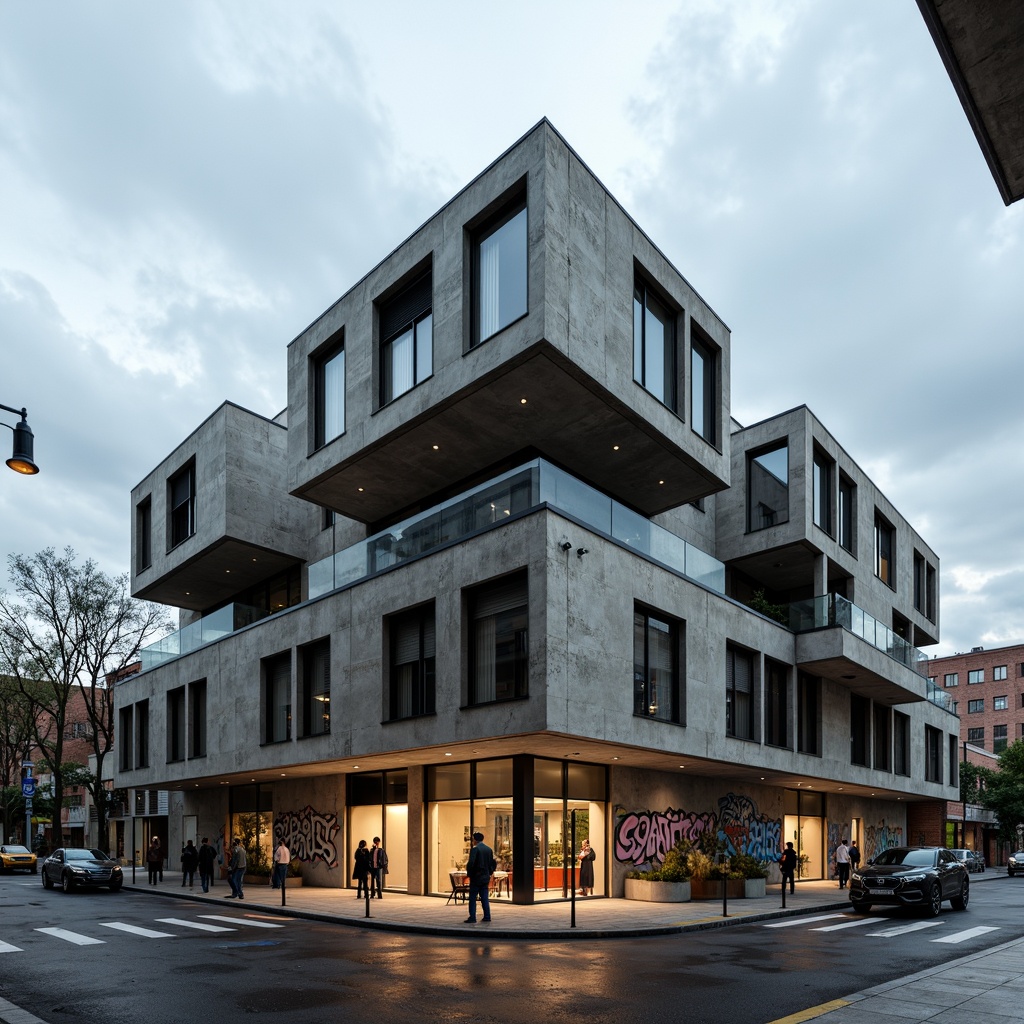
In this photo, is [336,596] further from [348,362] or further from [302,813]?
[302,813]

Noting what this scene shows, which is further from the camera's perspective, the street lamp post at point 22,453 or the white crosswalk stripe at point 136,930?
the white crosswalk stripe at point 136,930

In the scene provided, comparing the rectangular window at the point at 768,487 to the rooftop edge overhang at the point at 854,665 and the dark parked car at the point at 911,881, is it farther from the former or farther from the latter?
the dark parked car at the point at 911,881

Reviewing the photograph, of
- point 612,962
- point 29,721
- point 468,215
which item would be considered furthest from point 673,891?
point 29,721

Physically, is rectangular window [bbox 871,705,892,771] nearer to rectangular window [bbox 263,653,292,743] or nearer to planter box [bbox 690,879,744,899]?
planter box [bbox 690,879,744,899]

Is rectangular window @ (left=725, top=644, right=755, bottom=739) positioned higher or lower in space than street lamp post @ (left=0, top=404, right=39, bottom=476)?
lower

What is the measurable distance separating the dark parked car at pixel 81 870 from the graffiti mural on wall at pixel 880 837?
3184cm

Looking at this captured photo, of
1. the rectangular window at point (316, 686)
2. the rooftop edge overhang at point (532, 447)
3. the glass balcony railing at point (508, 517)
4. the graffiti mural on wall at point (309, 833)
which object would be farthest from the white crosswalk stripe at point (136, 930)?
the rooftop edge overhang at point (532, 447)

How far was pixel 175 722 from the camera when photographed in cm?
3653

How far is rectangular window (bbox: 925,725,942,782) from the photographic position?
4525 cm

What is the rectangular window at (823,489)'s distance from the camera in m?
34.8

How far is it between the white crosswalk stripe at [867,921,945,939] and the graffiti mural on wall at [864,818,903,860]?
24.1 metres

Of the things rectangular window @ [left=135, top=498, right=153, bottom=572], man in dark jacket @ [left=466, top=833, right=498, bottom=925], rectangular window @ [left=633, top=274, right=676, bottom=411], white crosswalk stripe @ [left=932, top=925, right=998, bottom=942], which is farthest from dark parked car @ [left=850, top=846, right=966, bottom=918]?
rectangular window @ [left=135, top=498, right=153, bottom=572]

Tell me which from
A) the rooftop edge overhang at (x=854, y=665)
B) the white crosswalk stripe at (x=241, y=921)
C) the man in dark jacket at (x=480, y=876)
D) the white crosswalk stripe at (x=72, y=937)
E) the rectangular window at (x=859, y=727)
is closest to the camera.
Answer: the white crosswalk stripe at (x=72, y=937)

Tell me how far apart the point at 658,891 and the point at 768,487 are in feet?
49.7
